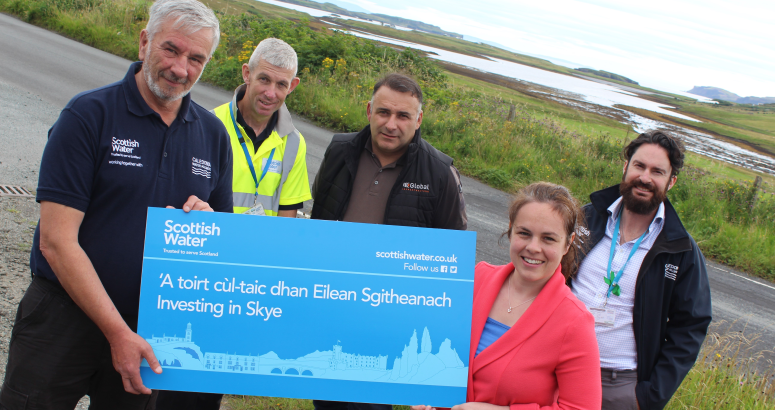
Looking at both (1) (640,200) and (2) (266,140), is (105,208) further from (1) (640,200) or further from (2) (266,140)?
(1) (640,200)

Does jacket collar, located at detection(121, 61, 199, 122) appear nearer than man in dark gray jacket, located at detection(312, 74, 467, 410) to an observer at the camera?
Yes

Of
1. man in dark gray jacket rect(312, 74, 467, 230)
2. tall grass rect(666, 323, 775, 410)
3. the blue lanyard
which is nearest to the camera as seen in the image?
the blue lanyard

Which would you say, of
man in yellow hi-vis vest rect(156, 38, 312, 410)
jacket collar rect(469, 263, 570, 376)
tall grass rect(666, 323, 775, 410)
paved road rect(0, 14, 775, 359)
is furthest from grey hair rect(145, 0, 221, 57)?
paved road rect(0, 14, 775, 359)

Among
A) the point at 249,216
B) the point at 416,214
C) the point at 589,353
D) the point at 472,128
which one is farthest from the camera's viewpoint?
the point at 472,128

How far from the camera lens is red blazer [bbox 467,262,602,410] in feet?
6.54

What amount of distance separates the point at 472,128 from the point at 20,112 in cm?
1007

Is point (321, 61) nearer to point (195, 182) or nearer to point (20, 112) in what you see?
point (20, 112)

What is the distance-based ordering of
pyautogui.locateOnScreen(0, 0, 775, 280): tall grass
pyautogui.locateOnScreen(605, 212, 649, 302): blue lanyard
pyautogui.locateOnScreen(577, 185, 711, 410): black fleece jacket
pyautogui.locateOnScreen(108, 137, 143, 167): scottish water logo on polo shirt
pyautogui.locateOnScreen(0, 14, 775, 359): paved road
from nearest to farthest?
1. pyautogui.locateOnScreen(108, 137, 143, 167): scottish water logo on polo shirt
2. pyautogui.locateOnScreen(577, 185, 711, 410): black fleece jacket
3. pyautogui.locateOnScreen(605, 212, 649, 302): blue lanyard
4. pyautogui.locateOnScreen(0, 14, 775, 359): paved road
5. pyautogui.locateOnScreen(0, 0, 775, 280): tall grass

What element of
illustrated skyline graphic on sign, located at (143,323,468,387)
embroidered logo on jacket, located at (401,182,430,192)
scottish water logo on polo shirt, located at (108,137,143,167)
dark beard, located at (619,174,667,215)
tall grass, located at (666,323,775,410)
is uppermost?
dark beard, located at (619,174,667,215)

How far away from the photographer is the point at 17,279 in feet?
13.9

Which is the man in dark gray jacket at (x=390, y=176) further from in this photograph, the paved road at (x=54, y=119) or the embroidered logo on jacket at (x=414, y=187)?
the paved road at (x=54, y=119)

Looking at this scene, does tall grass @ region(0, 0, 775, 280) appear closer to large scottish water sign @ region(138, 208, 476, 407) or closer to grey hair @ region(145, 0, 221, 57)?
large scottish water sign @ region(138, 208, 476, 407)

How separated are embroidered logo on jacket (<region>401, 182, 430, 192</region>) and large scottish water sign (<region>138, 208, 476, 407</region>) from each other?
0.74 metres

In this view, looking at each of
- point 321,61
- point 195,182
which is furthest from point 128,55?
point 195,182
